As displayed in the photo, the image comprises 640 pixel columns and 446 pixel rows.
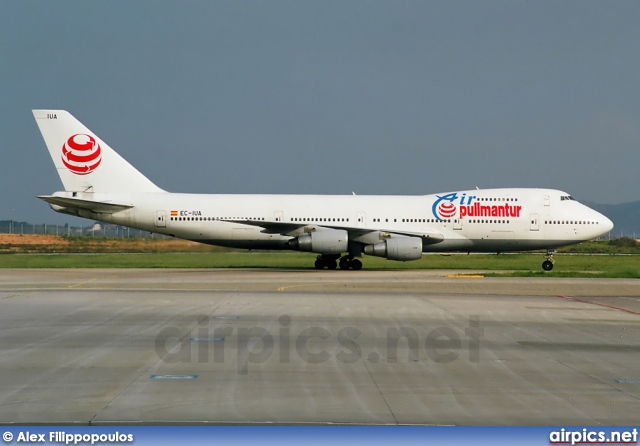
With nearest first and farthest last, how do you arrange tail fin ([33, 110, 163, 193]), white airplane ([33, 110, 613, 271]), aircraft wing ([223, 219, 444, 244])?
aircraft wing ([223, 219, 444, 244]) → white airplane ([33, 110, 613, 271]) → tail fin ([33, 110, 163, 193])

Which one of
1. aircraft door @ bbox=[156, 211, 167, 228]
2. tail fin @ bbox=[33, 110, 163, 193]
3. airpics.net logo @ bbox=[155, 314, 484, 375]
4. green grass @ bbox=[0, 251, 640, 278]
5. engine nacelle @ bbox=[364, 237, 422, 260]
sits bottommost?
green grass @ bbox=[0, 251, 640, 278]

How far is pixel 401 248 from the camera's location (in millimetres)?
35344

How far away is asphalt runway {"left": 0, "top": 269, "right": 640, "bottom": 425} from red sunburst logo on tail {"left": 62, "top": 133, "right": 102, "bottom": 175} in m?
15.6

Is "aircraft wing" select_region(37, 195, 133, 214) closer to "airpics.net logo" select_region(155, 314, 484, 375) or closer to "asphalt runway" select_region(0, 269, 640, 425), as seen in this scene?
"asphalt runway" select_region(0, 269, 640, 425)

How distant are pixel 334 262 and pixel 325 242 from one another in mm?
3354

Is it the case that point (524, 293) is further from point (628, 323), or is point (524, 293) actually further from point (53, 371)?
point (53, 371)

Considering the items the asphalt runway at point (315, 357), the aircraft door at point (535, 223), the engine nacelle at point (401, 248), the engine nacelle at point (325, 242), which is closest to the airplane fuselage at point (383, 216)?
the aircraft door at point (535, 223)

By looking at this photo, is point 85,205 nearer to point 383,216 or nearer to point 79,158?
point 79,158

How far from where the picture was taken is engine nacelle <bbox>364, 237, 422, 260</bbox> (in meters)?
35.3

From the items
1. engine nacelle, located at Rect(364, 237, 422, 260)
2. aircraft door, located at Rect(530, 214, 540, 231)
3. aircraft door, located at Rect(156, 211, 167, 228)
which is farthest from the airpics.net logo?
aircraft door, located at Rect(530, 214, 540, 231)

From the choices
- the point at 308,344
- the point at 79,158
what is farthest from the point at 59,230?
the point at 308,344

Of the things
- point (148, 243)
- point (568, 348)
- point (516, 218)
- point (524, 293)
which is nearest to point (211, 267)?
point (148, 243)

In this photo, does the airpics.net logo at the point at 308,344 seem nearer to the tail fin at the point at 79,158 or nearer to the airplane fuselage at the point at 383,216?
the airplane fuselage at the point at 383,216

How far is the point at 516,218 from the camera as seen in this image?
3841 cm
